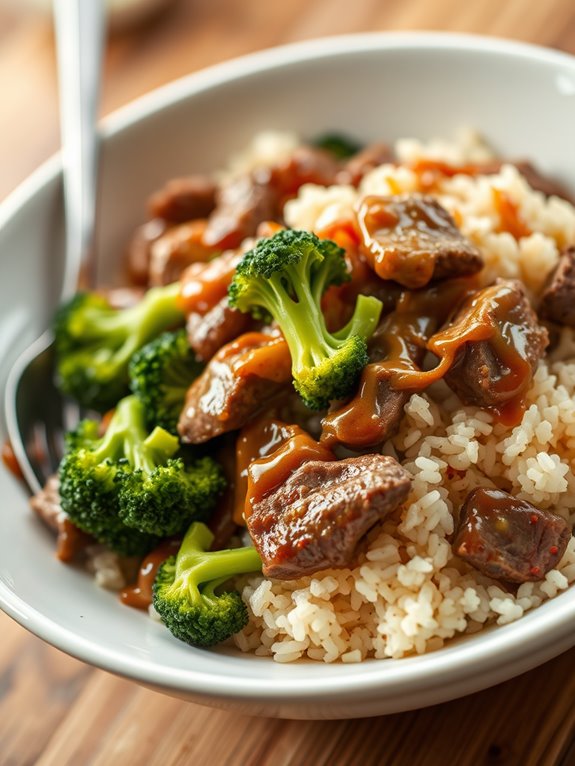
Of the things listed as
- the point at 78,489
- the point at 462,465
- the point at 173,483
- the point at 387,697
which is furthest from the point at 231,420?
the point at 387,697

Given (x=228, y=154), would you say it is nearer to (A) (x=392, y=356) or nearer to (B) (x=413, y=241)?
(B) (x=413, y=241)

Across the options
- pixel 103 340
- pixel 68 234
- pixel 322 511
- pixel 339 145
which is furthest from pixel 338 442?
pixel 339 145

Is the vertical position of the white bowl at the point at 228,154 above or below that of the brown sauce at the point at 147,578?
above

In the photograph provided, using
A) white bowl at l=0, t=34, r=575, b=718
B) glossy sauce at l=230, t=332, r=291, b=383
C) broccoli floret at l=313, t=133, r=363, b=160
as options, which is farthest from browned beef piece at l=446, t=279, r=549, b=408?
broccoli floret at l=313, t=133, r=363, b=160

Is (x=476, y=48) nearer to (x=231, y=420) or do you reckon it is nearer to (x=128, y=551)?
(x=231, y=420)

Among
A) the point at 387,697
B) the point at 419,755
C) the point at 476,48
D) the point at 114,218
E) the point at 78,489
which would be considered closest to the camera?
the point at 387,697

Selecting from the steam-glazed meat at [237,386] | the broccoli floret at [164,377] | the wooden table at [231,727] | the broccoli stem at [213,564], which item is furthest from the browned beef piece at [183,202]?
the wooden table at [231,727]

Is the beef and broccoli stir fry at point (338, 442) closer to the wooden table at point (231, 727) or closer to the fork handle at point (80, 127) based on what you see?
the wooden table at point (231, 727)
